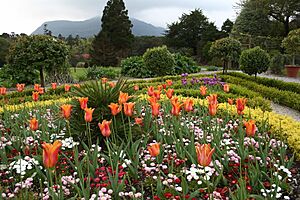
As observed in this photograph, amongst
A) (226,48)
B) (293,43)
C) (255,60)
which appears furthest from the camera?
(293,43)

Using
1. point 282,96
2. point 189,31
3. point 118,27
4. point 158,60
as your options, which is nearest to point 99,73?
point 158,60

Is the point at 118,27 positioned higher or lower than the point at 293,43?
higher

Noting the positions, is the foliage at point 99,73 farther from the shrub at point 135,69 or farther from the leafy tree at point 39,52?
the leafy tree at point 39,52

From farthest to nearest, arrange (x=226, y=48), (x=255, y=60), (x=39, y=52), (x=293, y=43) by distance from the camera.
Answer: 1. (x=293, y=43)
2. (x=226, y=48)
3. (x=255, y=60)
4. (x=39, y=52)

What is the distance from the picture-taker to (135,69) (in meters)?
18.9

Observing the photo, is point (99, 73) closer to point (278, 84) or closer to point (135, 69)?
point (135, 69)

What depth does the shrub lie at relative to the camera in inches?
727

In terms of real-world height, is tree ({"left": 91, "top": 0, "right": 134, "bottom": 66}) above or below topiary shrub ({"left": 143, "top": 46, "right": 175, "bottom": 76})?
above

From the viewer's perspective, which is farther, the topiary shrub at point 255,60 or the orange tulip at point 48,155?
the topiary shrub at point 255,60

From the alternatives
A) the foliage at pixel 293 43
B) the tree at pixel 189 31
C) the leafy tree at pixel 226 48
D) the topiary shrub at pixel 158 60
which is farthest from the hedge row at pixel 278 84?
the tree at pixel 189 31

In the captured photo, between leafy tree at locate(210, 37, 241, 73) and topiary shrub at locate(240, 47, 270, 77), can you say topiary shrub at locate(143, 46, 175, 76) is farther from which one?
leafy tree at locate(210, 37, 241, 73)

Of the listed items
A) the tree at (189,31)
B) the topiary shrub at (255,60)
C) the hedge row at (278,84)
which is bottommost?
the hedge row at (278,84)

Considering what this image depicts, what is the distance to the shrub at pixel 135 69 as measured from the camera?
18.5 meters

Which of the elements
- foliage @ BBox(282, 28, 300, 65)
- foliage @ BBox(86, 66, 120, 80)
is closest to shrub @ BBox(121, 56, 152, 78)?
foliage @ BBox(86, 66, 120, 80)
